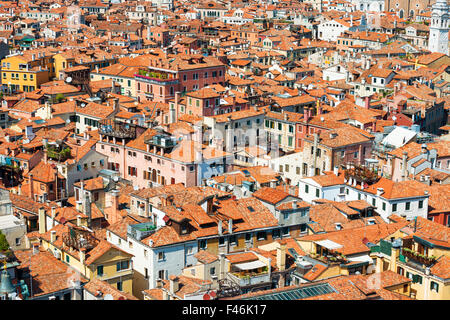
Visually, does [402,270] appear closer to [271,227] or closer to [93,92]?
[271,227]

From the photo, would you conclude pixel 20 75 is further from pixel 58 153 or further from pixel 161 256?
pixel 161 256

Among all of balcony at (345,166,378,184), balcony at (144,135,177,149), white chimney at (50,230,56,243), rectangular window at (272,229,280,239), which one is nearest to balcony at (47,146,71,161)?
balcony at (144,135,177,149)

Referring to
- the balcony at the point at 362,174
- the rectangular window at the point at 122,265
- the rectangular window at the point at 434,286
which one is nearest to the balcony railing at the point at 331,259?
the rectangular window at the point at 434,286

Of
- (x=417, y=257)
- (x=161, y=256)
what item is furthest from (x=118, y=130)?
(x=417, y=257)

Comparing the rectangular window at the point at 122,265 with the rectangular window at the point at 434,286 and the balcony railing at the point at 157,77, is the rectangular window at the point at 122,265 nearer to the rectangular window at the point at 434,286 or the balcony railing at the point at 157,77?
the rectangular window at the point at 434,286

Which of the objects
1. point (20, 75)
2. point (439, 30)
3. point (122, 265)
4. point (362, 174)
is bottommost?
point (122, 265)

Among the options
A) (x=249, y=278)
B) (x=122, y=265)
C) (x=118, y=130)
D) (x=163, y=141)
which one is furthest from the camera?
(x=118, y=130)

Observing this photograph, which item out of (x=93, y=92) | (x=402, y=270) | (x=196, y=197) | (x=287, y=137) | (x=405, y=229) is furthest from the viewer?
(x=93, y=92)

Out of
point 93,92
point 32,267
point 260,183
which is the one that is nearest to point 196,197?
point 260,183
